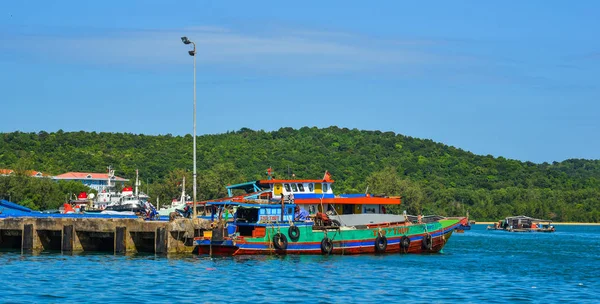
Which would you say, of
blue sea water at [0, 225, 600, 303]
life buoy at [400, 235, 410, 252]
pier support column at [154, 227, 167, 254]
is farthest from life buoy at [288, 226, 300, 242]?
life buoy at [400, 235, 410, 252]

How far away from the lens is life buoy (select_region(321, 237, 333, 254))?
2391 inches

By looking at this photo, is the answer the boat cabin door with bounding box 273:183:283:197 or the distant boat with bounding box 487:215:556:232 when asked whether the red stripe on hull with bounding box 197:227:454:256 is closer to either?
the boat cabin door with bounding box 273:183:283:197

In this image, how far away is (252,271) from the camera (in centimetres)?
5044

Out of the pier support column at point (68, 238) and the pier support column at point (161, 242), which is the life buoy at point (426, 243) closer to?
the pier support column at point (161, 242)

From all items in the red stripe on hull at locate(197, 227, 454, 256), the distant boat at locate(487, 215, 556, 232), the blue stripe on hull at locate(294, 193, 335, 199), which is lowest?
the red stripe on hull at locate(197, 227, 454, 256)

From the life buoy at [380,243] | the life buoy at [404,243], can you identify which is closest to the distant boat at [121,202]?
the life buoy at [380,243]

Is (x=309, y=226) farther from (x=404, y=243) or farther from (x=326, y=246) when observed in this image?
(x=404, y=243)

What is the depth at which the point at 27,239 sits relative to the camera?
2366 inches

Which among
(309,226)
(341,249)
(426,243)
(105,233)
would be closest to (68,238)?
(105,233)

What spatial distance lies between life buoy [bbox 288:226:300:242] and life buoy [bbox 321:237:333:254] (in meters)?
1.92

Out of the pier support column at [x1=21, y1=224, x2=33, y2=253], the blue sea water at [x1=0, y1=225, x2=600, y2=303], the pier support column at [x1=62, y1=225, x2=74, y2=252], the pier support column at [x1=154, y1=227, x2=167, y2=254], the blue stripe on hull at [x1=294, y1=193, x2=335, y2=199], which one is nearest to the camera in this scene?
the blue sea water at [x1=0, y1=225, x2=600, y2=303]

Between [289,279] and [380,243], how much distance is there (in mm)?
17114

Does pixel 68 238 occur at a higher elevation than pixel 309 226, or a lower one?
lower

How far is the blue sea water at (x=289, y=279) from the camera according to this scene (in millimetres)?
40812
